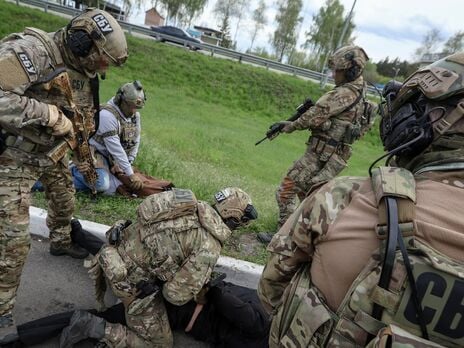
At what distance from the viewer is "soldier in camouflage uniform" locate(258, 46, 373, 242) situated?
3.91 m

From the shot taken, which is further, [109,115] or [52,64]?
[109,115]

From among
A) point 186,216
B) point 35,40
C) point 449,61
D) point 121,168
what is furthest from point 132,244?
point 449,61

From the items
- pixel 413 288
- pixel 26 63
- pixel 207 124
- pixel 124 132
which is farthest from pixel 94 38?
pixel 207 124

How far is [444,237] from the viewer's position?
1081 mm

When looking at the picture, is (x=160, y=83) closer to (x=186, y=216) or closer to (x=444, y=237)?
(x=186, y=216)

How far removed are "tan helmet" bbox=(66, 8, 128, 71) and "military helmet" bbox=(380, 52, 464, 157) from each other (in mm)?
1982

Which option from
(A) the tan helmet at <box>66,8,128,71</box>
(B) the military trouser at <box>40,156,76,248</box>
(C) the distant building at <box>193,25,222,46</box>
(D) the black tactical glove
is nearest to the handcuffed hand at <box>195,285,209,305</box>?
(D) the black tactical glove

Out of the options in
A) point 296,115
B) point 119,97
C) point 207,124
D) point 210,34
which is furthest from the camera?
point 210,34

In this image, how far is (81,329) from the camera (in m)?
2.37

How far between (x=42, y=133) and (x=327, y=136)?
9.48 ft

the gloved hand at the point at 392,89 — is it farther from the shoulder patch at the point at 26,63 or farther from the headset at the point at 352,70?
the headset at the point at 352,70

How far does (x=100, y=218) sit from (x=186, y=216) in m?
1.60

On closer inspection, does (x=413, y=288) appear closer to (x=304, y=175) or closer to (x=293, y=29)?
(x=304, y=175)

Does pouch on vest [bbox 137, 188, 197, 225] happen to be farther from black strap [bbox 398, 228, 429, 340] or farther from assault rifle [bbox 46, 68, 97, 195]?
black strap [bbox 398, 228, 429, 340]
